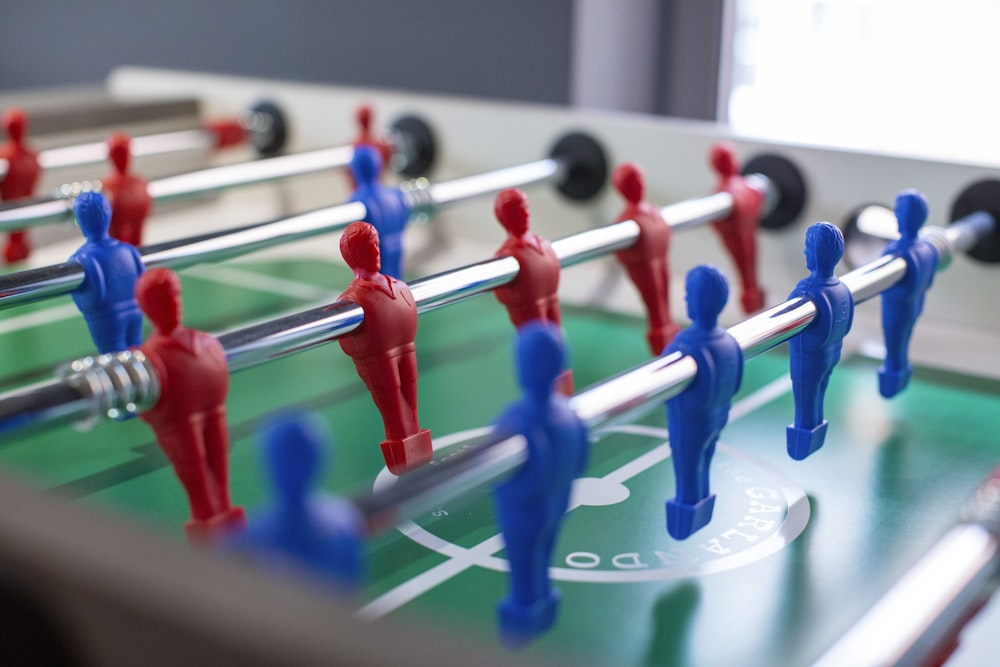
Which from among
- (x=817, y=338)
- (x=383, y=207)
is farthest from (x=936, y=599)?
(x=383, y=207)

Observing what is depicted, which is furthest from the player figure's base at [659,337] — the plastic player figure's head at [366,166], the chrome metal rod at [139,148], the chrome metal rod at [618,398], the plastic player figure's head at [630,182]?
the chrome metal rod at [139,148]

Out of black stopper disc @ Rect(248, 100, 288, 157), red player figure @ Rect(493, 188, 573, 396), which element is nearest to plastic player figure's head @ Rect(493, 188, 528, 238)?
red player figure @ Rect(493, 188, 573, 396)

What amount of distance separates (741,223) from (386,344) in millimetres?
577

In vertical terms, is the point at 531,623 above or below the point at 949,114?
above

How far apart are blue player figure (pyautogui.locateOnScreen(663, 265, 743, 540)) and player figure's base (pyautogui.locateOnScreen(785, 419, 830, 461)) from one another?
0.14m

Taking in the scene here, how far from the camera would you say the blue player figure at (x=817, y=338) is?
0.90 metres

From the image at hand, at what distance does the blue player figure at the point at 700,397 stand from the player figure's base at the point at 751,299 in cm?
56

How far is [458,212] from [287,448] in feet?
3.95

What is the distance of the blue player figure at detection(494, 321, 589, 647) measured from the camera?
611mm

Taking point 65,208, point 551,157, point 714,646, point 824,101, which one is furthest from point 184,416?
point 824,101

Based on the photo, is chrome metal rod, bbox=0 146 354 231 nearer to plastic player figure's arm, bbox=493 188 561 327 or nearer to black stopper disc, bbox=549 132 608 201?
black stopper disc, bbox=549 132 608 201

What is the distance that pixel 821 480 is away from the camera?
3.18ft

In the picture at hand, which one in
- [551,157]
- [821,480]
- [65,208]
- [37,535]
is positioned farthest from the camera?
[551,157]

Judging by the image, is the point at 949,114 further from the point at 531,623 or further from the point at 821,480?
the point at 531,623
